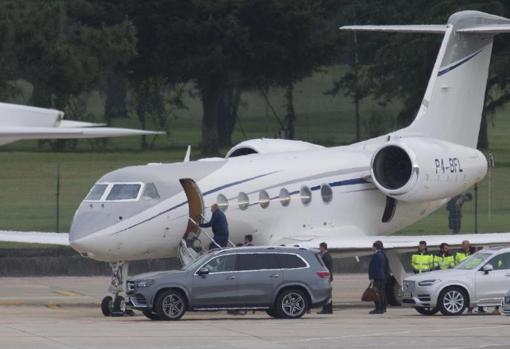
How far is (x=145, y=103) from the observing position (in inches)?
2955

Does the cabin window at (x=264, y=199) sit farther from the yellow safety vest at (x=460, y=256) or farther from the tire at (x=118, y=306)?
the tire at (x=118, y=306)

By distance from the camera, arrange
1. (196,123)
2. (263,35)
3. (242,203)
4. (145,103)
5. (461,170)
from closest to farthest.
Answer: (242,203) < (461,170) < (263,35) < (145,103) < (196,123)

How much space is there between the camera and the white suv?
2773 cm

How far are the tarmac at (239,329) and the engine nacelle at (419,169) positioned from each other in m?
2.59

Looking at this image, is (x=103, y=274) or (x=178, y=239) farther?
(x=103, y=274)

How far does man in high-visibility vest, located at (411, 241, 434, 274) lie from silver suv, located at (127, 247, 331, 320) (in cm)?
343

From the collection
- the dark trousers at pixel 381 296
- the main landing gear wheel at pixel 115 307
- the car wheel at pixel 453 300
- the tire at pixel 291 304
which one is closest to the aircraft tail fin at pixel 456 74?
the dark trousers at pixel 381 296

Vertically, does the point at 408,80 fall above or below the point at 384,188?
above

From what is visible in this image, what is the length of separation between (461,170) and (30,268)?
1098 centimetres

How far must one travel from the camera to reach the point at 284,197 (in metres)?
31.6

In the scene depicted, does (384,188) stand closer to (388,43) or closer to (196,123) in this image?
(388,43)

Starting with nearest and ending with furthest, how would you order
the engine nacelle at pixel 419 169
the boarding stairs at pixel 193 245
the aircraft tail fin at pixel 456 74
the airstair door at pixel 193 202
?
the boarding stairs at pixel 193 245 < the airstair door at pixel 193 202 < the engine nacelle at pixel 419 169 < the aircraft tail fin at pixel 456 74

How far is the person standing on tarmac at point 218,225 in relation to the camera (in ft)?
97.3

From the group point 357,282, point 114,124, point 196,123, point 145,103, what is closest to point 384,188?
point 357,282
